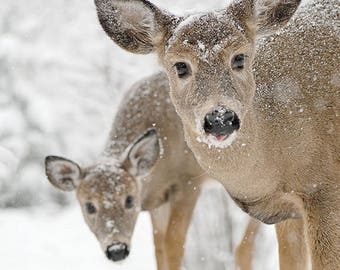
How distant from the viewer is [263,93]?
5.42 metres

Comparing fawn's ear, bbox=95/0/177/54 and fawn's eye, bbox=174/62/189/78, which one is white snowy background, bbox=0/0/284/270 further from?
fawn's eye, bbox=174/62/189/78

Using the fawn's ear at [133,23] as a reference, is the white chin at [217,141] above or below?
below

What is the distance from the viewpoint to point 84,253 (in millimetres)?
9727

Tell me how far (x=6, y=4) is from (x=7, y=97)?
79.6 inches

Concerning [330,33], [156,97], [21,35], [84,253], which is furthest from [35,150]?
[330,33]

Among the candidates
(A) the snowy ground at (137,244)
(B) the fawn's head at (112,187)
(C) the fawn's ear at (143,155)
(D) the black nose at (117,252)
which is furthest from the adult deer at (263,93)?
(A) the snowy ground at (137,244)

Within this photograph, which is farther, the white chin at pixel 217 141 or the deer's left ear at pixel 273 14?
the deer's left ear at pixel 273 14

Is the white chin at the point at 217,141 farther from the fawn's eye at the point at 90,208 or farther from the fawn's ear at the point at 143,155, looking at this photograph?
the fawn's ear at the point at 143,155

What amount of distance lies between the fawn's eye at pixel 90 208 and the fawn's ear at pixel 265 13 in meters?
2.57

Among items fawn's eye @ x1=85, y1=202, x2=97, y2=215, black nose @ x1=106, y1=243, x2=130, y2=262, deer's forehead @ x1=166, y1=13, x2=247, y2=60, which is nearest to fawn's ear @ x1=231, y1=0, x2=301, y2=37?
deer's forehead @ x1=166, y1=13, x2=247, y2=60

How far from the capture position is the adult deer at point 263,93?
→ 5.02 m

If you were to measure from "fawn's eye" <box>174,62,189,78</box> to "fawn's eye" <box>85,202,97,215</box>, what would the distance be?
2584mm

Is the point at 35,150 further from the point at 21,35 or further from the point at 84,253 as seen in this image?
the point at 84,253

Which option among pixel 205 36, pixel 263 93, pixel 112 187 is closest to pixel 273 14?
pixel 263 93
